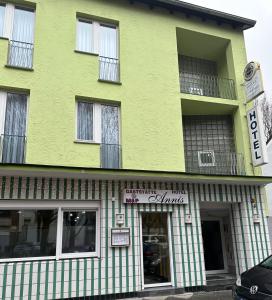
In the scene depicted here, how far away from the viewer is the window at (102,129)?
981cm

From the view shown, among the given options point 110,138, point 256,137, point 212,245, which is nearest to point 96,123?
point 110,138

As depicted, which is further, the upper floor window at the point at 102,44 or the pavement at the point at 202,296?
the upper floor window at the point at 102,44

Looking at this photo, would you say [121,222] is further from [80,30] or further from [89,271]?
[80,30]

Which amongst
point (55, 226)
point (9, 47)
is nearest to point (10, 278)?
point (55, 226)

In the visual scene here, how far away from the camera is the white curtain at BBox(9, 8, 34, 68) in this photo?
9.67m

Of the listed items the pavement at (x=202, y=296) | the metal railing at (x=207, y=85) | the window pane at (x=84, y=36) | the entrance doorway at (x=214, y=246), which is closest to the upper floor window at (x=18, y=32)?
the window pane at (x=84, y=36)

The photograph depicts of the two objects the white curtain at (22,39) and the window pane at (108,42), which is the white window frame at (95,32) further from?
the white curtain at (22,39)

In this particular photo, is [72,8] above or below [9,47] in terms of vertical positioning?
above

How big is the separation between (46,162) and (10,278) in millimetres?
3187

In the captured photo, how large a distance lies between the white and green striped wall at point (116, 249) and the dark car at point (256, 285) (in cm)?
296

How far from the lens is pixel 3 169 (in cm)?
776

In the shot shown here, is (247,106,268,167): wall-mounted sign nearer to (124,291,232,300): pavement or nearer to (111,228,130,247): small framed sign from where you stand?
(124,291,232,300): pavement

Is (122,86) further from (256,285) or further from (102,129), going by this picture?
(256,285)

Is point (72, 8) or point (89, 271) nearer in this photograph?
point (89, 271)
